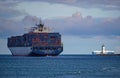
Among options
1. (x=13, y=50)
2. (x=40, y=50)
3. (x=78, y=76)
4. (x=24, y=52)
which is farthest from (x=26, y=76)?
(x=13, y=50)

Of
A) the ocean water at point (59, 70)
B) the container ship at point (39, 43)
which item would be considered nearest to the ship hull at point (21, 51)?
the container ship at point (39, 43)

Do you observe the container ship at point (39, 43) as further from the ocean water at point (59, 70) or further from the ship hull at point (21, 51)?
the ocean water at point (59, 70)

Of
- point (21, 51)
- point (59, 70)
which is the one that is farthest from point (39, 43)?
point (59, 70)

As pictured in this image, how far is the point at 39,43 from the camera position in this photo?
15750 cm

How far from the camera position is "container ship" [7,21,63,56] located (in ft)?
506

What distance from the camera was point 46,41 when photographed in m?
158

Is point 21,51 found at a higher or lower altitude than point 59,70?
lower

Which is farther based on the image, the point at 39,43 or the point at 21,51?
the point at 21,51

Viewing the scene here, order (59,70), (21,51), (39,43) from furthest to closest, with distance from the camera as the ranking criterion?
(21,51) < (39,43) < (59,70)

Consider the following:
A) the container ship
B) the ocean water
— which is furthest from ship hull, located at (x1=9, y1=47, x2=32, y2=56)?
the ocean water

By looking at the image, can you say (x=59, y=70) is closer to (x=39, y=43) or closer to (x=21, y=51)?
(x=39, y=43)

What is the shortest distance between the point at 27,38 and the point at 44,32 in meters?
6.16

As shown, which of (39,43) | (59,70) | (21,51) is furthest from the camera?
(21,51)

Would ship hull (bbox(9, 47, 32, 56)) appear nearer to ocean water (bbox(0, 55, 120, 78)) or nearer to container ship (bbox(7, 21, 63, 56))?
container ship (bbox(7, 21, 63, 56))
